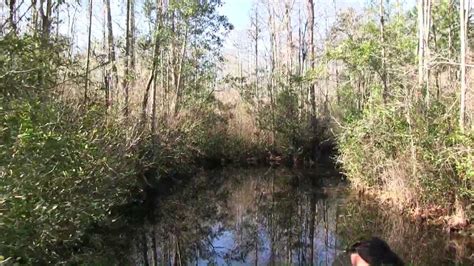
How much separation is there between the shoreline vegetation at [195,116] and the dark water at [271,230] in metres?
0.85

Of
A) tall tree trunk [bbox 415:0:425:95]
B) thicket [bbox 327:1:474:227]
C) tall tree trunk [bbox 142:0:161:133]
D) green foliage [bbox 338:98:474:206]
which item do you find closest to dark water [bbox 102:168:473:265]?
thicket [bbox 327:1:474:227]

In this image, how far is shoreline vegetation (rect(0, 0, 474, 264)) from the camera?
→ 6262 mm

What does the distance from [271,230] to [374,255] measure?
367 inches

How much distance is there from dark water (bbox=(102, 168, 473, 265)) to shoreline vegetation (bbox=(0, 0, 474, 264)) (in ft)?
2.80

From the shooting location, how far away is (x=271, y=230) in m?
12.6

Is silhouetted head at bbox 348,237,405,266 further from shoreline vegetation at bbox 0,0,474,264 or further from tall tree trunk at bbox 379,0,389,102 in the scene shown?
tall tree trunk at bbox 379,0,389,102

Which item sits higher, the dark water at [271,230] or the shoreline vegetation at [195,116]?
the shoreline vegetation at [195,116]

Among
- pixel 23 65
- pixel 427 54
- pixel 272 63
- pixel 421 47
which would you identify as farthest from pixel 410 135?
pixel 272 63

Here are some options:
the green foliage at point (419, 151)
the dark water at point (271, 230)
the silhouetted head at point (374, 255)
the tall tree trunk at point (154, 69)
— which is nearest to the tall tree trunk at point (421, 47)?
the green foliage at point (419, 151)

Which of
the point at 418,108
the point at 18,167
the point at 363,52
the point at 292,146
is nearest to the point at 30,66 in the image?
the point at 18,167

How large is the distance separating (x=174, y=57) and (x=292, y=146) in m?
7.33

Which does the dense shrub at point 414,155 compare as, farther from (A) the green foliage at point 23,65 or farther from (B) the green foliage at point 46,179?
(A) the green foliage at point 23,65

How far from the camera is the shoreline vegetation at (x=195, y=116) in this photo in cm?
626

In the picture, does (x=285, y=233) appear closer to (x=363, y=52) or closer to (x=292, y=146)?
(x=363, y=52)
